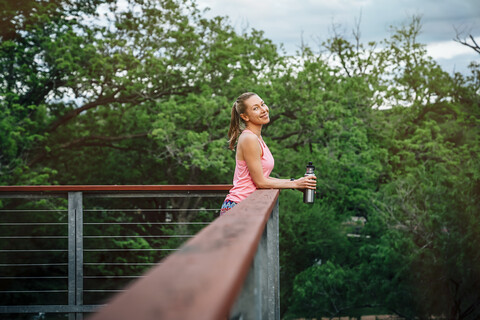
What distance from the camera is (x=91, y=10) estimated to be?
1490 cm

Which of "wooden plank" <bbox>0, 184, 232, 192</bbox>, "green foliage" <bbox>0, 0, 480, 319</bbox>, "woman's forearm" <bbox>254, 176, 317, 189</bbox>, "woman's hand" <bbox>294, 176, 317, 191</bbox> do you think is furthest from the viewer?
"green foliage" <bbox>0, 0, 480, 319</bbox>

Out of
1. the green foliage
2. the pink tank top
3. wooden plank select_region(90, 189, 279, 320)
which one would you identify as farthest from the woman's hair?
the green foliage

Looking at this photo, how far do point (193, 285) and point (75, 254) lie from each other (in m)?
3.18

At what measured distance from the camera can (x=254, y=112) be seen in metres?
3.10

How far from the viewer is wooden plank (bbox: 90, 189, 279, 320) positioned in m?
0.56

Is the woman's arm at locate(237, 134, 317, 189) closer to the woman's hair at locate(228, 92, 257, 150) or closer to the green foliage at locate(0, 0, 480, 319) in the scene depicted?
the woman's hair at locate(228, 92, 257, 150)

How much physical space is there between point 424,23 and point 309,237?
9.52m

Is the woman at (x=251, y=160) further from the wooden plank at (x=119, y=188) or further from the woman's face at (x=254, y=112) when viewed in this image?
the wooden plank at (x=119, y=188)

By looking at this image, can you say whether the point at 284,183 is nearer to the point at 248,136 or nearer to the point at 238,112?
the point at 248,136

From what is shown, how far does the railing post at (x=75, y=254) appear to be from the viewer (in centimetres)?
358

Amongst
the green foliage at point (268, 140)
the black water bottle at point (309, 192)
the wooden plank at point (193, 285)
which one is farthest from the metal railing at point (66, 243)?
the wooden plank at point (193, 285)

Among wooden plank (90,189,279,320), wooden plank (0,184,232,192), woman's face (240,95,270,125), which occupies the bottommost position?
wooden plank (0,184,232,192)

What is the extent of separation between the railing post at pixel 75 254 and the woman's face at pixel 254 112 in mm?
1286

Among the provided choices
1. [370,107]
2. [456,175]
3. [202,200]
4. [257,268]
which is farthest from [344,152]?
[257,268]
